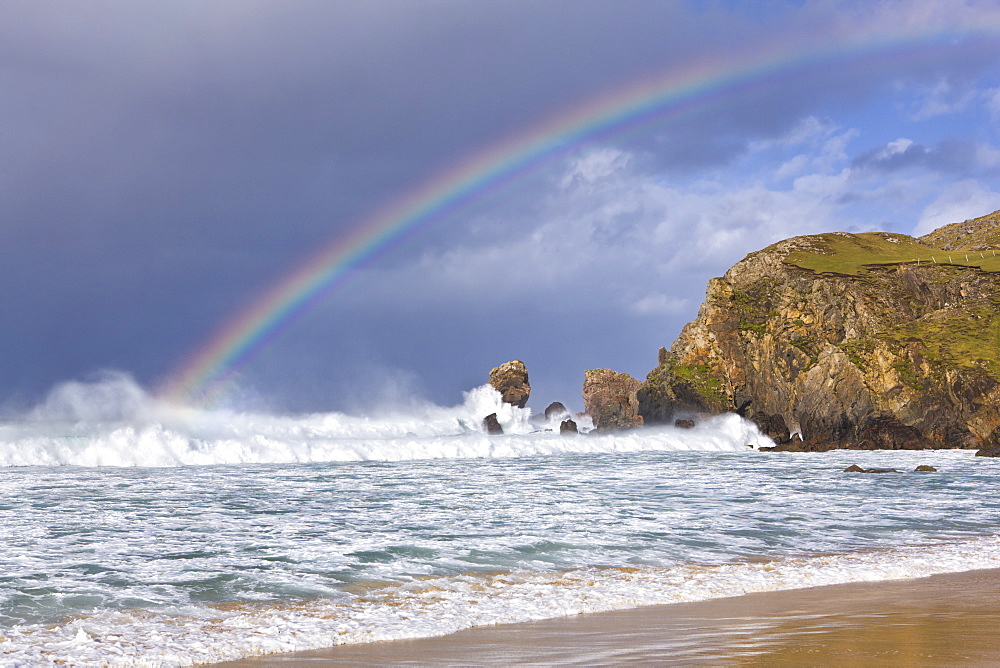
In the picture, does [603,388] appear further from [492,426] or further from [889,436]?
[889,436]

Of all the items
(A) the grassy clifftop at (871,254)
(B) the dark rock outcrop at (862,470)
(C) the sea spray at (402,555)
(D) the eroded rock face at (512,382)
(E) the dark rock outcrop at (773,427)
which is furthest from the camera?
(D) the eroded rock face at (512,382)

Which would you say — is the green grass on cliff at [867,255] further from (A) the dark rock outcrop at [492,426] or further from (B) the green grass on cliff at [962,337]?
(A) the dark rock outcrop at [492,426]

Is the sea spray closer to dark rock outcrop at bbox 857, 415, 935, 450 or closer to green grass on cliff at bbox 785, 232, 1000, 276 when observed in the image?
dark rock outcrop at bbox 857, 415, 935, 450

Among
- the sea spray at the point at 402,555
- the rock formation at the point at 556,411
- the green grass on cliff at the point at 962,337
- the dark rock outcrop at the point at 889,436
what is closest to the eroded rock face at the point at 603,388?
the rock formation at the point at 556,411

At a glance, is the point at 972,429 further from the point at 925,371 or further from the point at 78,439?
the point at 78,439

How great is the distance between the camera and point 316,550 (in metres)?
13.9

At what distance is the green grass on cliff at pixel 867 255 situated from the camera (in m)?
90.6

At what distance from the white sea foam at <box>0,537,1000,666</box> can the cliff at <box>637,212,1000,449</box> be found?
52849mm

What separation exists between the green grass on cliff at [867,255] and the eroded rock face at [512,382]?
44247 millimetres

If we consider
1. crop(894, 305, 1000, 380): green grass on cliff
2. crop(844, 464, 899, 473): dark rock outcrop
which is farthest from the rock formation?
crop(844, 464, 899, 473): dark rock outcrop

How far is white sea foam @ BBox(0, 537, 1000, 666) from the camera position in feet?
25.0

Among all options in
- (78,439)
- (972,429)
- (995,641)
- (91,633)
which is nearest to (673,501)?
(995,641)

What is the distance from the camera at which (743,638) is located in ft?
24.4

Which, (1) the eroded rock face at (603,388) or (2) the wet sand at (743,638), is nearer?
(2) the wet sand at (743,638)
